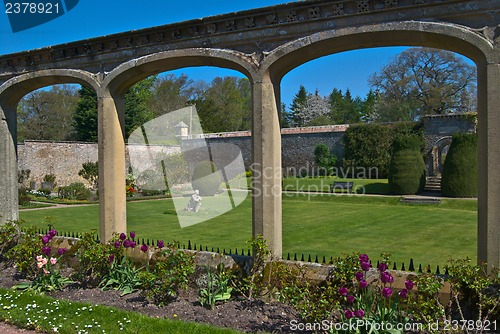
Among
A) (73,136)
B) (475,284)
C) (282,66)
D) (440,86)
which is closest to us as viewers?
(475,284)

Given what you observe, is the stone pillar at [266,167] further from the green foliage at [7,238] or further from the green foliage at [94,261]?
the green foliage at [7,238]

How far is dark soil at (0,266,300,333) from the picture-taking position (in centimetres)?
423

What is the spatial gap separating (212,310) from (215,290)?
29 centimetres

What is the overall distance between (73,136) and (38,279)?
126 ft

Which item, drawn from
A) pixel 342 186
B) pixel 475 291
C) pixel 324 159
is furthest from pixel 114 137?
pixel 324 159

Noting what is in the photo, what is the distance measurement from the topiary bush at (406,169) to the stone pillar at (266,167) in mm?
15849

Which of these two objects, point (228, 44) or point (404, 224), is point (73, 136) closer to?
point (404, 224)

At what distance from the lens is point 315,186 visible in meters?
23.2

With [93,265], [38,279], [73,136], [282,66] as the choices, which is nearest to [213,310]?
[93,265]

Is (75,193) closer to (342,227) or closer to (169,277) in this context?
(342,227)

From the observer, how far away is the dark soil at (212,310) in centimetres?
423

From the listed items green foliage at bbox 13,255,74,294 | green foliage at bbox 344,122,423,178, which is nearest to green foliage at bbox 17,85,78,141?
green foliage at bbox 344,122,423,178

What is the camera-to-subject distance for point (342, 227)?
11.4 m

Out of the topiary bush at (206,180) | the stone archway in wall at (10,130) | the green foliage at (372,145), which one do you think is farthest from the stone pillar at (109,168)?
the green foliage at (372,145)
